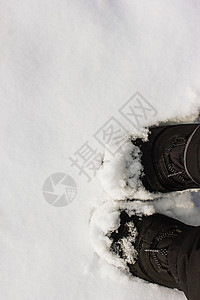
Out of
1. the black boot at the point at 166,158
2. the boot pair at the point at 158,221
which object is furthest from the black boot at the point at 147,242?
the black boot at the point at 166,158

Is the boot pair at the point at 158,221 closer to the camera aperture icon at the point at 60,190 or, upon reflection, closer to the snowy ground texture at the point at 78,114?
the snowy ground texture at the point at 78,114

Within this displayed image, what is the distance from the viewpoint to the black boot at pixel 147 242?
3.10 feet

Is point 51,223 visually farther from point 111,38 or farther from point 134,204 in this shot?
point 111,38

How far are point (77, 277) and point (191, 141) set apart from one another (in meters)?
0.59

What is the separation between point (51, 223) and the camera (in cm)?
102

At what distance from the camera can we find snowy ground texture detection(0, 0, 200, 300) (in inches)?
40.2

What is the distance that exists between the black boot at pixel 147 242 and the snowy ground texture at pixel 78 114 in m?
0.04

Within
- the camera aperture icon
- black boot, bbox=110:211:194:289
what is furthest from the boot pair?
the camera aperture icon

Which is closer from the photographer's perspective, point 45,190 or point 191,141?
point 191,141

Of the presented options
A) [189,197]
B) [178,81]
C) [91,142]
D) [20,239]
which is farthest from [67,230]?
[178,81]

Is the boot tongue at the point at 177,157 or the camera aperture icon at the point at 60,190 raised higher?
the camera aperture icon at the point at 60,190

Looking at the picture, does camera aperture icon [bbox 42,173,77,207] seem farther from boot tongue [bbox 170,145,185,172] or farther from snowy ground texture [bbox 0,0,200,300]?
boot tongue [bbox 170,145,185,172]

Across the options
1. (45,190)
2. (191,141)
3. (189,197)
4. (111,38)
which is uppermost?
(111,38)

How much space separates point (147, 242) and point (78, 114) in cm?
48
